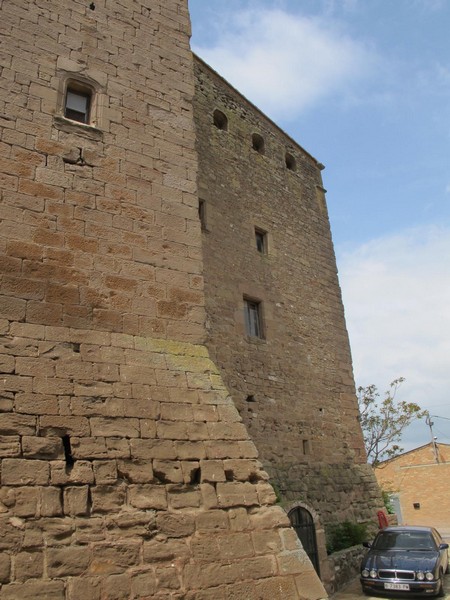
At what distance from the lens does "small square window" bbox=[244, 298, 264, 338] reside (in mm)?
10328

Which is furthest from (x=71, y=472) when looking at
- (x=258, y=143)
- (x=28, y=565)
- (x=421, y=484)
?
(x=421, y=484)

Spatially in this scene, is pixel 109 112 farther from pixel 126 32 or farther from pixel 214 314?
pixel 214 314

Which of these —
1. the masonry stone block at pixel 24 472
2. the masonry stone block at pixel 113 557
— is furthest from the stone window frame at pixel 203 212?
the masonry stone block at pixel 113 557

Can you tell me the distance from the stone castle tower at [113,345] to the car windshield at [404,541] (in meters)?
5.84

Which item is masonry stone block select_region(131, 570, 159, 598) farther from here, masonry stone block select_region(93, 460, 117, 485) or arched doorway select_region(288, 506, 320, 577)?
arched doorway select_region(288, 506, 320, 577)

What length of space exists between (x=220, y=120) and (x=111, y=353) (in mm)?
8946

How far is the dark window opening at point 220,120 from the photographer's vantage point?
11.5 meters

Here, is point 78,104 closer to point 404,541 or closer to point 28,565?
point 28,565

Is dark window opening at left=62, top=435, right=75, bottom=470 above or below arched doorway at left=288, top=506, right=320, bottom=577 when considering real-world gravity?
above

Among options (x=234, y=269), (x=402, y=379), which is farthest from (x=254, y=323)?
(x=402, y=379)

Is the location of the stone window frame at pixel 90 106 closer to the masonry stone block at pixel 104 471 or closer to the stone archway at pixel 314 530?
the masonry stone block at pixel 104 471

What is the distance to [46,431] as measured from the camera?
345 centimetres

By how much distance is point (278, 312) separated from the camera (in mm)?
11062

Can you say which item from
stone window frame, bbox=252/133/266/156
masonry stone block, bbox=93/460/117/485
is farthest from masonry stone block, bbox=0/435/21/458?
stone window frame, bbox=252/133/266/156
